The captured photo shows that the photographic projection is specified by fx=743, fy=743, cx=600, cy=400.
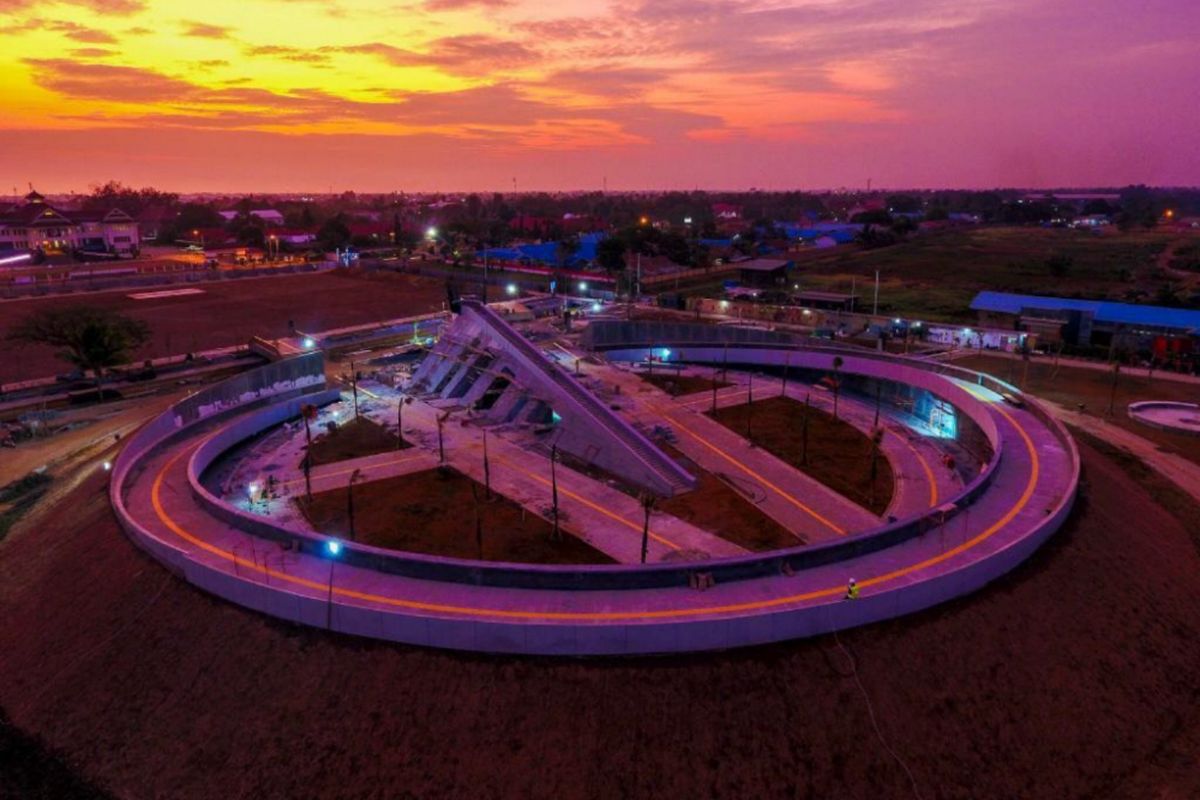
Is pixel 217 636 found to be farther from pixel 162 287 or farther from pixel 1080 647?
pixel 162 287

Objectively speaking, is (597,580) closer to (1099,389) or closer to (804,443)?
(804,443)

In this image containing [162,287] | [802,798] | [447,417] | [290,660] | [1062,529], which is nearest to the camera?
[802,798]

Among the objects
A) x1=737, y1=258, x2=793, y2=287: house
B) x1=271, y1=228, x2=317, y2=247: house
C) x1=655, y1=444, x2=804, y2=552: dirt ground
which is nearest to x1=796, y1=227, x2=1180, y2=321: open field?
x1=737, y1=258, x2=793, y2=287: house

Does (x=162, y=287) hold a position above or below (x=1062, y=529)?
above

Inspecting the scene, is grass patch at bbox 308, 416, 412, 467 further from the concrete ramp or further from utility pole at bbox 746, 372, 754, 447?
utility pole at bbox 746, 372, 754, 447

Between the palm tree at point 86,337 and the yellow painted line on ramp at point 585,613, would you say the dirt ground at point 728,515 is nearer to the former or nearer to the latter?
the yellow painted line on ramp at point 585,613

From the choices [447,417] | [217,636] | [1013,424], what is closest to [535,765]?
[217,636]

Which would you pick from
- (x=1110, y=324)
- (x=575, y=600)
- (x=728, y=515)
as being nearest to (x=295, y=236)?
(x=1110, y=324)

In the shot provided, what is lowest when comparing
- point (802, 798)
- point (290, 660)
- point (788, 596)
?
point (802, 798)

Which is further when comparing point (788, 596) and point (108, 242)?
point (108, 242)
